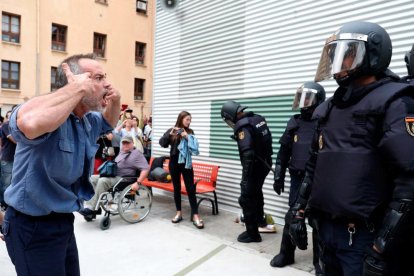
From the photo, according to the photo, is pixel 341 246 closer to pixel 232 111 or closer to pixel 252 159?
pixel 252 159

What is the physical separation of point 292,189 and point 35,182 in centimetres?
300

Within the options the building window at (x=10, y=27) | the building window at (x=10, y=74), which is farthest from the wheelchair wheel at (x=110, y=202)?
the building window at (x=10, y=27)

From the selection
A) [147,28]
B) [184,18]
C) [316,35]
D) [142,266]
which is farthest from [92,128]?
[147,28]

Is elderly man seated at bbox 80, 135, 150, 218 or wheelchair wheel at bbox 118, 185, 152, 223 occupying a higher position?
elderly man seated at bbox 80, 135, 150, 218

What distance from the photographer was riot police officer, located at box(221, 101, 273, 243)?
4.55m

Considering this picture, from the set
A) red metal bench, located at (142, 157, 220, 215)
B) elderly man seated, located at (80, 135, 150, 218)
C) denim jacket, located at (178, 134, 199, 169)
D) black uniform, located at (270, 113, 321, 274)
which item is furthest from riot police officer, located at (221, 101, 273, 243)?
elderly man seated, located at (80, 135, 150, 218)

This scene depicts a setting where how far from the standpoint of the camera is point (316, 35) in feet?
17.2

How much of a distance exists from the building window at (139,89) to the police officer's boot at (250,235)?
73.9 ft

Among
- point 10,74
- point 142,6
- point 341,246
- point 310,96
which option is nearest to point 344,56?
point 341,246

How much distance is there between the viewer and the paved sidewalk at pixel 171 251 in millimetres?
3947

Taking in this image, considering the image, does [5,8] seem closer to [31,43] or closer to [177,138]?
[31,43]

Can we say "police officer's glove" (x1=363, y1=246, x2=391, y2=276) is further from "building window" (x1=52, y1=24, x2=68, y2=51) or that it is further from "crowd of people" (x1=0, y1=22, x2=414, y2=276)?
"building window" (x1=52, y1=24, x2=68, y2=51)

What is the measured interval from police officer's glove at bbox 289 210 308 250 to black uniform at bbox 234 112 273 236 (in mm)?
1910

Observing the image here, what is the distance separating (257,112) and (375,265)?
4427mm
